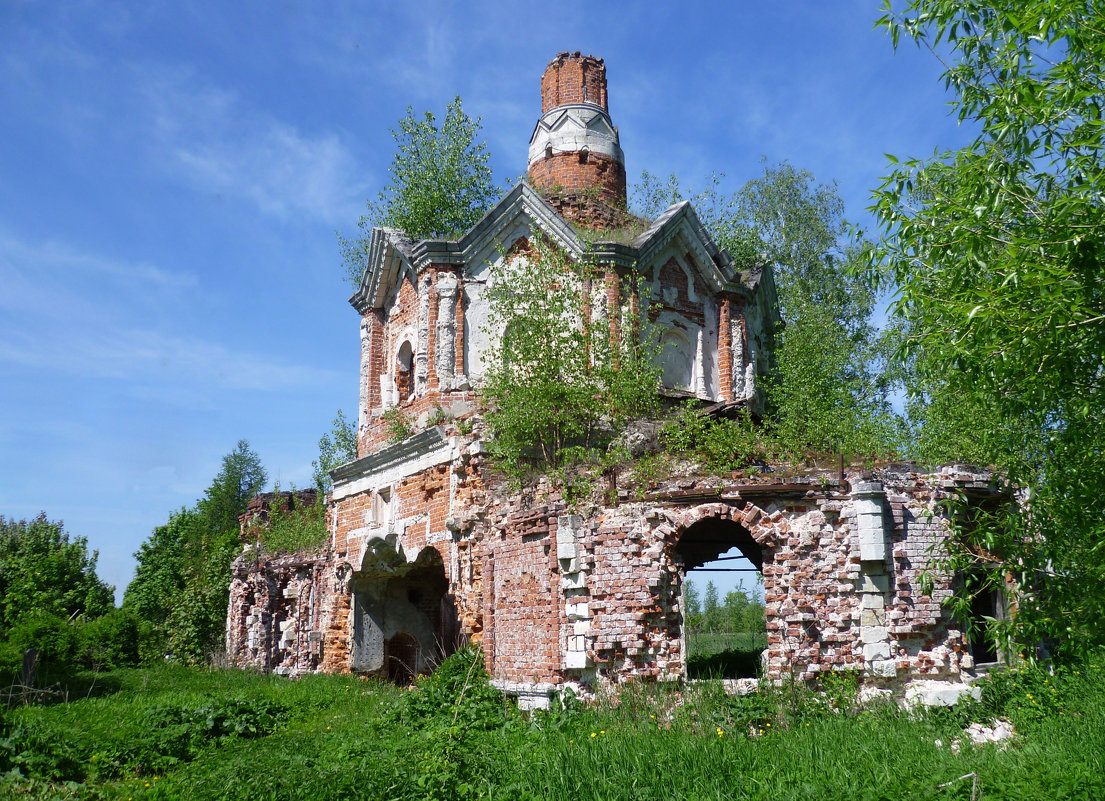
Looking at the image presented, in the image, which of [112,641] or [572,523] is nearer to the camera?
[572,523]

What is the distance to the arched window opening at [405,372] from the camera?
17203 millimetres

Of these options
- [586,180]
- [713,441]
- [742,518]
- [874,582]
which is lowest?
[874,582]

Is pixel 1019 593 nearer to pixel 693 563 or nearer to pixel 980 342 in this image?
pixel 980 342

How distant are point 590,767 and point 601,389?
7385mm

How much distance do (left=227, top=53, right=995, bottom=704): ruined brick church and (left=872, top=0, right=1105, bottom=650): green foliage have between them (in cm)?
172


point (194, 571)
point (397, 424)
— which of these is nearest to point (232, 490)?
point (194, 571)

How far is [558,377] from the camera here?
44.1 ft

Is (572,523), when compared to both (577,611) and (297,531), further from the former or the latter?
(297,531)

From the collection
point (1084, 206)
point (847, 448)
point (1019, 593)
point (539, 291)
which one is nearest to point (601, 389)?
point (539, 291)

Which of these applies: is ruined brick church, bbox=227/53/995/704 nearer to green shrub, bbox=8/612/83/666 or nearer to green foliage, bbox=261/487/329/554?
green foliage, bbox=261/487/329/554

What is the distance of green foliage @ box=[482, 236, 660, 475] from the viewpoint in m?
13.0

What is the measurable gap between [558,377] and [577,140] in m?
6.60

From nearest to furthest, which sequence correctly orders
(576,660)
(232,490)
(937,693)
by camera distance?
(937,693)
(576,660)
(232,490)

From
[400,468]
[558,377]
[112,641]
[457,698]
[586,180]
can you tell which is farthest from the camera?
[112,641]
